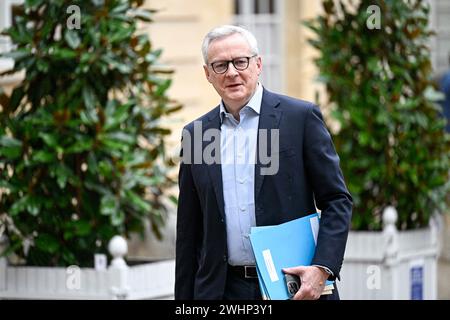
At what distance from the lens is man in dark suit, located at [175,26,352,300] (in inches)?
187

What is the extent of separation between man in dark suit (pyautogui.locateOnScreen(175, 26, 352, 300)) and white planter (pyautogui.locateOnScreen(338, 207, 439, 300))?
12.6 ft

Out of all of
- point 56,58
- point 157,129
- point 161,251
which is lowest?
point 161,251

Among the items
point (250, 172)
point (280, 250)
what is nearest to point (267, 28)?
point (250, 172)

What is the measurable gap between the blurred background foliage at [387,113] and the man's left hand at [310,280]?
14.6 feet

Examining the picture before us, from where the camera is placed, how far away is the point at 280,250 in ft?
15.3

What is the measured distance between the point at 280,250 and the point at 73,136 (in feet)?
9.86

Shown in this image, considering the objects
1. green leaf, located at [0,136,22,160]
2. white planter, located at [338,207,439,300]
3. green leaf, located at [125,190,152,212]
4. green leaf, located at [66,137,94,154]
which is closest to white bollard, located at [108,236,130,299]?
green leaf, located at [125,190,152,212]

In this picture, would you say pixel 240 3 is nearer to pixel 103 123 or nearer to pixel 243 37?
pixel 103 123

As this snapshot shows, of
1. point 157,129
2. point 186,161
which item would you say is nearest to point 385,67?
point 157,129

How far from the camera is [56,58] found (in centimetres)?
752

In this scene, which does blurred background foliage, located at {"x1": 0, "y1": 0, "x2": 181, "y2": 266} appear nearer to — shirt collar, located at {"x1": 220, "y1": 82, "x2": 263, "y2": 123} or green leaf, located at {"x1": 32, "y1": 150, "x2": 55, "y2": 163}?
green leaf, located at {"x1": 32, "y1": 150, "x2": 55, "y2": 163}

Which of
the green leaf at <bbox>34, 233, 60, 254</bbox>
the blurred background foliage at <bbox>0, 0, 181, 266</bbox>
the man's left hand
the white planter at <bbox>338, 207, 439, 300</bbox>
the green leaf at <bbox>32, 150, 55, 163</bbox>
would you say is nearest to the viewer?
the man's left hand

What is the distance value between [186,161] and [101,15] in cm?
275

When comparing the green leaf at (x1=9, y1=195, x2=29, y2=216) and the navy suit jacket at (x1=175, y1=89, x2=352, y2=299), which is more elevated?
the navy suit jacket at (x1=175, y1=89, x2=352, y2=299)
